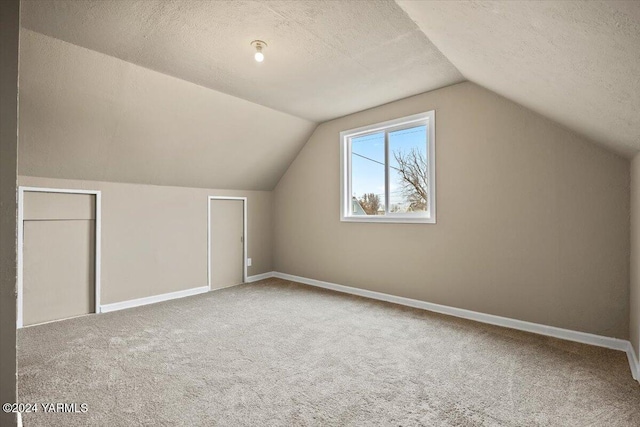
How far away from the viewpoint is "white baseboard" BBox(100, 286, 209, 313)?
3738mm

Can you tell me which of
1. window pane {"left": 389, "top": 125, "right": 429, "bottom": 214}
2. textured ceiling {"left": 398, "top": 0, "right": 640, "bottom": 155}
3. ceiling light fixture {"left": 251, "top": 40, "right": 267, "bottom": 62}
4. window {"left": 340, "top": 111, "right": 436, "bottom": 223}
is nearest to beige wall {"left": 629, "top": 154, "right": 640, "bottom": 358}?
textured ceiling {"left": 398, "top": 0, "right": 640, "bottom": 155}

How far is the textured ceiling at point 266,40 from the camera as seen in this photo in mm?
2098

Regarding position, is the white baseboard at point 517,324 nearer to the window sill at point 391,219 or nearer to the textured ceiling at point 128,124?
the window sill at point 391,219

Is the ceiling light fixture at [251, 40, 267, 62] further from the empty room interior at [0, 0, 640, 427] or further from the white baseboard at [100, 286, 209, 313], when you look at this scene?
the white baseboard at [100, 286, 209, 313]

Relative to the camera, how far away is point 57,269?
3441 millimetres

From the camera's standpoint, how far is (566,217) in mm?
2818

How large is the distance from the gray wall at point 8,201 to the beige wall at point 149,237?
260 centimetres

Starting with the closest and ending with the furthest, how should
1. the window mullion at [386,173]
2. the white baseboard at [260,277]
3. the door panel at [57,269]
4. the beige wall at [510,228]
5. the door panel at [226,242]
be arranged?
the beige wall at [510,228]
the door panel at [57,269]
the window mullion at [386,173]
the door panel at [226,242]
the white baseboard at [260,277]

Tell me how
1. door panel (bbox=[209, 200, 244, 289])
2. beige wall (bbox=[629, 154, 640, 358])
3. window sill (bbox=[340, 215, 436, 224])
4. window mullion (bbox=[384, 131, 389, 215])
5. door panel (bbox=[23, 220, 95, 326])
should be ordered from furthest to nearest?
1. door panel (bbox=[209, 200, 244, 289])
2. window mullion (bbox=[384, 131, 389, 215])
3. window sill (bbox=[340, 215, 436, 224])
4. door panel (bbox=[23, 220, 95, 326])
5. beige wall (bbox=[629, 154, 640, 358])

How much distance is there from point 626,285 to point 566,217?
0.69 meters

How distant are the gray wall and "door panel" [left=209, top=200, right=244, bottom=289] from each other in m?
3.48

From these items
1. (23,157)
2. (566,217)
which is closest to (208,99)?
(23,157)

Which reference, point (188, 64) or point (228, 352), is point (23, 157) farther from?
point (228, 352)

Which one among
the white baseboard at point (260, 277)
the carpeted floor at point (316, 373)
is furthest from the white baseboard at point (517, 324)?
the white baseboard at point (260, 277)
